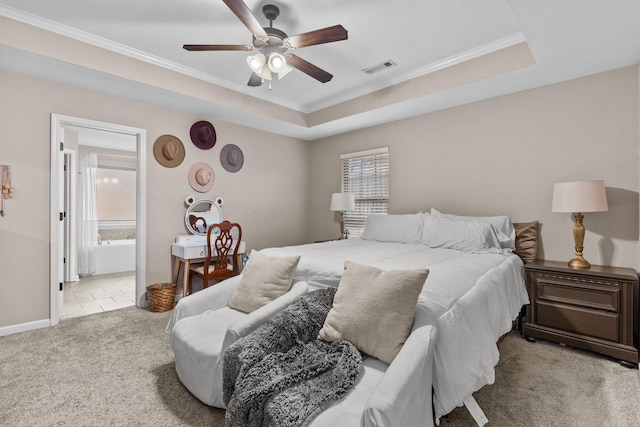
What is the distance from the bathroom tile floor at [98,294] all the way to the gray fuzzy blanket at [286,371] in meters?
2.93

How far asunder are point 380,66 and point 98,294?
4.63 metres

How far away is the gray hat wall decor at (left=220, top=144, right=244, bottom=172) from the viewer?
14.1 ft

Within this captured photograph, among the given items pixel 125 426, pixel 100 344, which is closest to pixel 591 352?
pixel 125 426

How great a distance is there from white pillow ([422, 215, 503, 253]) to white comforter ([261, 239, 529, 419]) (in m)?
0.14

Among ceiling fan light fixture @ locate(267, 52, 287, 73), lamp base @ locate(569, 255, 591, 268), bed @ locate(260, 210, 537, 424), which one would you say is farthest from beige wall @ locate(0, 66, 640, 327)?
ceiling fan light fixture @ locate(267, 52, 287, 73)

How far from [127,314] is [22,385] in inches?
53.2

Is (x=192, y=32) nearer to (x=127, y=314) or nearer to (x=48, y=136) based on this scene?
(x=48, y=136)

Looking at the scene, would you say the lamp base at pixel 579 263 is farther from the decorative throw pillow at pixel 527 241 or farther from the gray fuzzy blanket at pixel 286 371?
the gray fuzzy blanket at pixel 286 371

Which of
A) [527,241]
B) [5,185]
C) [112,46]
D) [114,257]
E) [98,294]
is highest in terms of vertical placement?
[112,46]

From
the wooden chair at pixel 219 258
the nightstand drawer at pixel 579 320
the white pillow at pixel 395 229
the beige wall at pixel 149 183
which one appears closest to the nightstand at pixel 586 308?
the nightstand drawer at pixel 579 320

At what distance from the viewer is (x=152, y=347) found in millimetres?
2537

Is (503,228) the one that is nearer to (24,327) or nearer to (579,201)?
(579,201)

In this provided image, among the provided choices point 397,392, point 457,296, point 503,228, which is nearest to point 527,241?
point 503,228

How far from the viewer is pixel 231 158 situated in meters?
4.35
